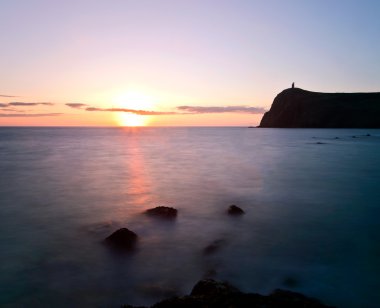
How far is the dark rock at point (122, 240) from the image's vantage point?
12018 millimetres

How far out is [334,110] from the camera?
18675 cm

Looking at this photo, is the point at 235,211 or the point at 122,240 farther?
the point at 235,211

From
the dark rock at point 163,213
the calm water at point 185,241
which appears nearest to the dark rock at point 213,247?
the calm water at point 185,241

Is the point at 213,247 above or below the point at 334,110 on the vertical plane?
below

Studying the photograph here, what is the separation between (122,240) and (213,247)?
350cm

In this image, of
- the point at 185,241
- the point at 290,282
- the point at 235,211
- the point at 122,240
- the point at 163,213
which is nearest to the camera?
the point at 290,282

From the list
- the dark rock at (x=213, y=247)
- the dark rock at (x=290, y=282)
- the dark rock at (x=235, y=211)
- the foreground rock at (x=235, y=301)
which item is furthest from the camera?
the dark rock at (x=235, y=211)

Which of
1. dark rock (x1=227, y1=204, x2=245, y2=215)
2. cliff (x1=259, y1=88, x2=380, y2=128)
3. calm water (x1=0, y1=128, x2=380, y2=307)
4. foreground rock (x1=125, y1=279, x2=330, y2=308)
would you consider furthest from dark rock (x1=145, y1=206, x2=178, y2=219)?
cliff (x1=259, y1=88, x2=380, y2=128)

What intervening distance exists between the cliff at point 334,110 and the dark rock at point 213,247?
190m

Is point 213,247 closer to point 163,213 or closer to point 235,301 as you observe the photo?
point 163,213

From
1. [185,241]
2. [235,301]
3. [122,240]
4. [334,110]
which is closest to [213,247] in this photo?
[185,241]

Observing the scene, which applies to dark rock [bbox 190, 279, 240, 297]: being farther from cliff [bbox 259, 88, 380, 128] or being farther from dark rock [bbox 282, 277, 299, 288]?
→ cliff [bbox 259, 88, 380, 128]

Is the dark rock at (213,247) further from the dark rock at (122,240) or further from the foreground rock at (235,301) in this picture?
the foreground rock at (235,301)

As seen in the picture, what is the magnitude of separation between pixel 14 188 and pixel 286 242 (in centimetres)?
2117
